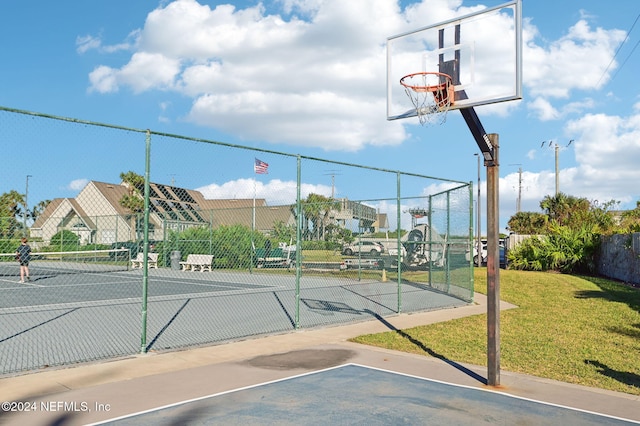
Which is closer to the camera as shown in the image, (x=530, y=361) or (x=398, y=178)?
(x=530, y=361)

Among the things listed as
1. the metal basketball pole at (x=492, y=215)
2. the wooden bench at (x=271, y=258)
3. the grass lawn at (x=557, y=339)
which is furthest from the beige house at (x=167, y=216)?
the metal basketball pole at (x=492, y=215)

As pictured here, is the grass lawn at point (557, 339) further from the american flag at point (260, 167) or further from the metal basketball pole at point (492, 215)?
the american flag at point (260, 167)

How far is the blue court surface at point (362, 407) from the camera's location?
536 cm

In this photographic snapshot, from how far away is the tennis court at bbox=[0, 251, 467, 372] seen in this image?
901 centimetres

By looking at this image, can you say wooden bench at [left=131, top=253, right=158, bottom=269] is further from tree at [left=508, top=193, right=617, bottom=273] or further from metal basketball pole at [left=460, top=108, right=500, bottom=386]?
metal basketball pole at [left=460, top=108, right=500, bottom=386]

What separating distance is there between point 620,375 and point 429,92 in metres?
4.83

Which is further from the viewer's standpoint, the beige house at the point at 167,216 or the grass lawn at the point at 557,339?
the beige house at the point at 167,216

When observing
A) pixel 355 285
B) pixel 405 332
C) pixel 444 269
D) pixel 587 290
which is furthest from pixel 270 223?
pixel 587 290

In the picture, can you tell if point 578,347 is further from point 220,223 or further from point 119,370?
Result: point 220,223

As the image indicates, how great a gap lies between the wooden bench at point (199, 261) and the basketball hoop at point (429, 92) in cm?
1751

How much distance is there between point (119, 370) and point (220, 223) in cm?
1497

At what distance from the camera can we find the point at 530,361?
326 inches

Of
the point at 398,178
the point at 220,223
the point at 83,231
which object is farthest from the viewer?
the point at 83,231

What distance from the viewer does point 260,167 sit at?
37.3 ft
